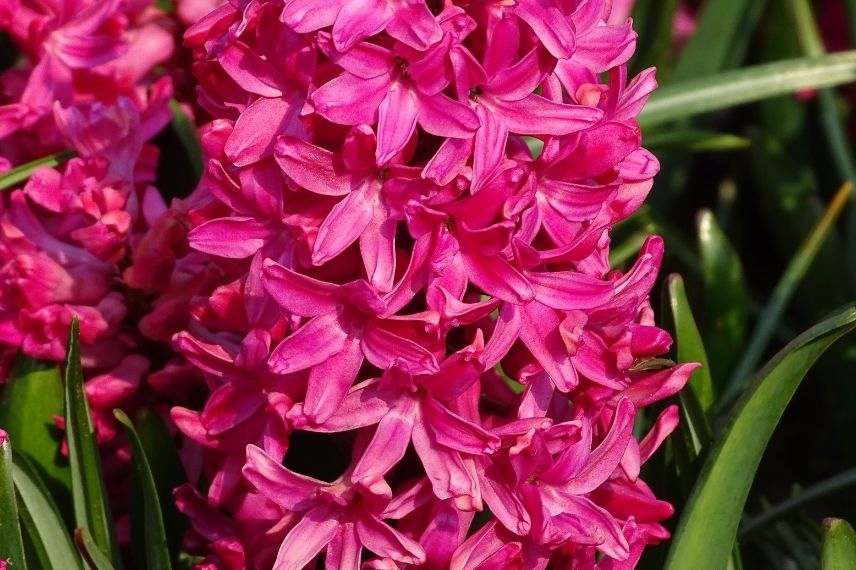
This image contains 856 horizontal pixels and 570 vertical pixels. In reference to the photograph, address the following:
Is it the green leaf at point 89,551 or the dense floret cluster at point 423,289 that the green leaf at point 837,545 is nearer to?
the dense floret cluster at point 423,289

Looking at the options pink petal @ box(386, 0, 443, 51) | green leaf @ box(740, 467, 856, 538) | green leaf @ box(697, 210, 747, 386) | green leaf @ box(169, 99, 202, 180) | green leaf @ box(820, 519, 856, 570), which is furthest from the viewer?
green leaf @ box(697, 210, 747, 386)

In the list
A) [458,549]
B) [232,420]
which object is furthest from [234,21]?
[458,549]

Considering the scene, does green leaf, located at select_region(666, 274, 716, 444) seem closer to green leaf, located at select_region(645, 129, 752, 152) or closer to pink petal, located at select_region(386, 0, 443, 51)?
pink petal, located at select_region(386, 0, 443, 51)

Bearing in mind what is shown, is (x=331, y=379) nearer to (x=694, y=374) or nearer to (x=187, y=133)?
(x=694, y=374)

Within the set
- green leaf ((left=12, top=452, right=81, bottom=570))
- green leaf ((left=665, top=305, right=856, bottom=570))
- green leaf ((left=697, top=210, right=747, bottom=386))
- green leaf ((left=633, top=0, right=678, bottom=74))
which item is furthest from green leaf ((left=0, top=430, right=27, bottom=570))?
green leaf ((left=633, top=0, right=678, bottom=74))

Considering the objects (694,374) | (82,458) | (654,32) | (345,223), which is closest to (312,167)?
(345,223)
